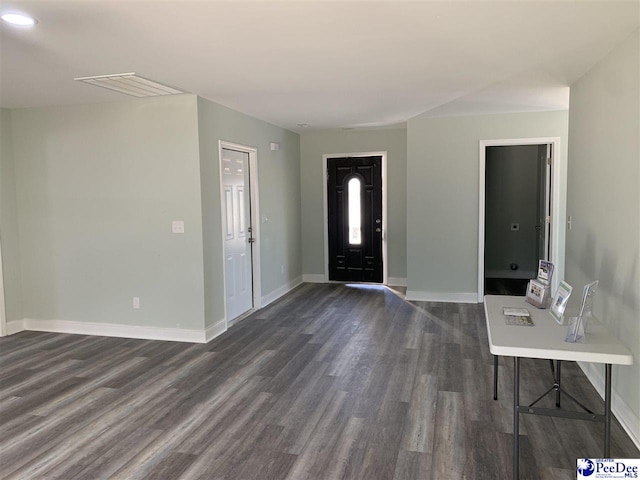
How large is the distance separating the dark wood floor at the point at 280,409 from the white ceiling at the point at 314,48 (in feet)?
7.76

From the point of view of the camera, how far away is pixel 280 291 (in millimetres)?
6715

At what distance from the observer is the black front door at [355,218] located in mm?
7309

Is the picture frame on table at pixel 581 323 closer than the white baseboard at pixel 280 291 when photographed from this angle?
Yes

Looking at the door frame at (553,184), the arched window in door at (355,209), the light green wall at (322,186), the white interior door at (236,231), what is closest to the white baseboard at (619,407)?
the door frame at (553,184)

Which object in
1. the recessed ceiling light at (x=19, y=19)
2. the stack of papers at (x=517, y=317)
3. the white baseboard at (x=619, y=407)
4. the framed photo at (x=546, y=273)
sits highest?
the recessed ceiling light at (x=19, y=19)

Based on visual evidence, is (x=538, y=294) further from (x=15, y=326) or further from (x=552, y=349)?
(x=15, y=326)

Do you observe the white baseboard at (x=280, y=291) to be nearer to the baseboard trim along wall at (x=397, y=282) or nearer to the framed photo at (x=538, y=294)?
the baseboard trim along wall at (x=397, y=282)

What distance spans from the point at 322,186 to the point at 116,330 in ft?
12.6

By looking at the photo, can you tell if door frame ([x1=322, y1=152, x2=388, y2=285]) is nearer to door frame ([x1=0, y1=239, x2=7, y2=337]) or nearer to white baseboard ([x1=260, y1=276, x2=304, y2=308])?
white baseboard ([x1=260, y1=276, x2=304, y2=308])

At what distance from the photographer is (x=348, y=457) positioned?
8.54 ft

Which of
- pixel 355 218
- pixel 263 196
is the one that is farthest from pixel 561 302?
pixel 355 218

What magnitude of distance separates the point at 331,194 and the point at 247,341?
3.44 metres

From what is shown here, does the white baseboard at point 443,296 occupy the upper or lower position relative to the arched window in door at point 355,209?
lower

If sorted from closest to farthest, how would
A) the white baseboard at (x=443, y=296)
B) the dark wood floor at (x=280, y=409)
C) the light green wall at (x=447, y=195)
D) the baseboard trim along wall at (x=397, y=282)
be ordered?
1. the dark wood floor at (x=280, y=409)
2. the light green wall at (x=447, y=195)
3. the white baseboard at (x=443, y=296)
4. the baseboard trim along wall at (x=397, y=282)
